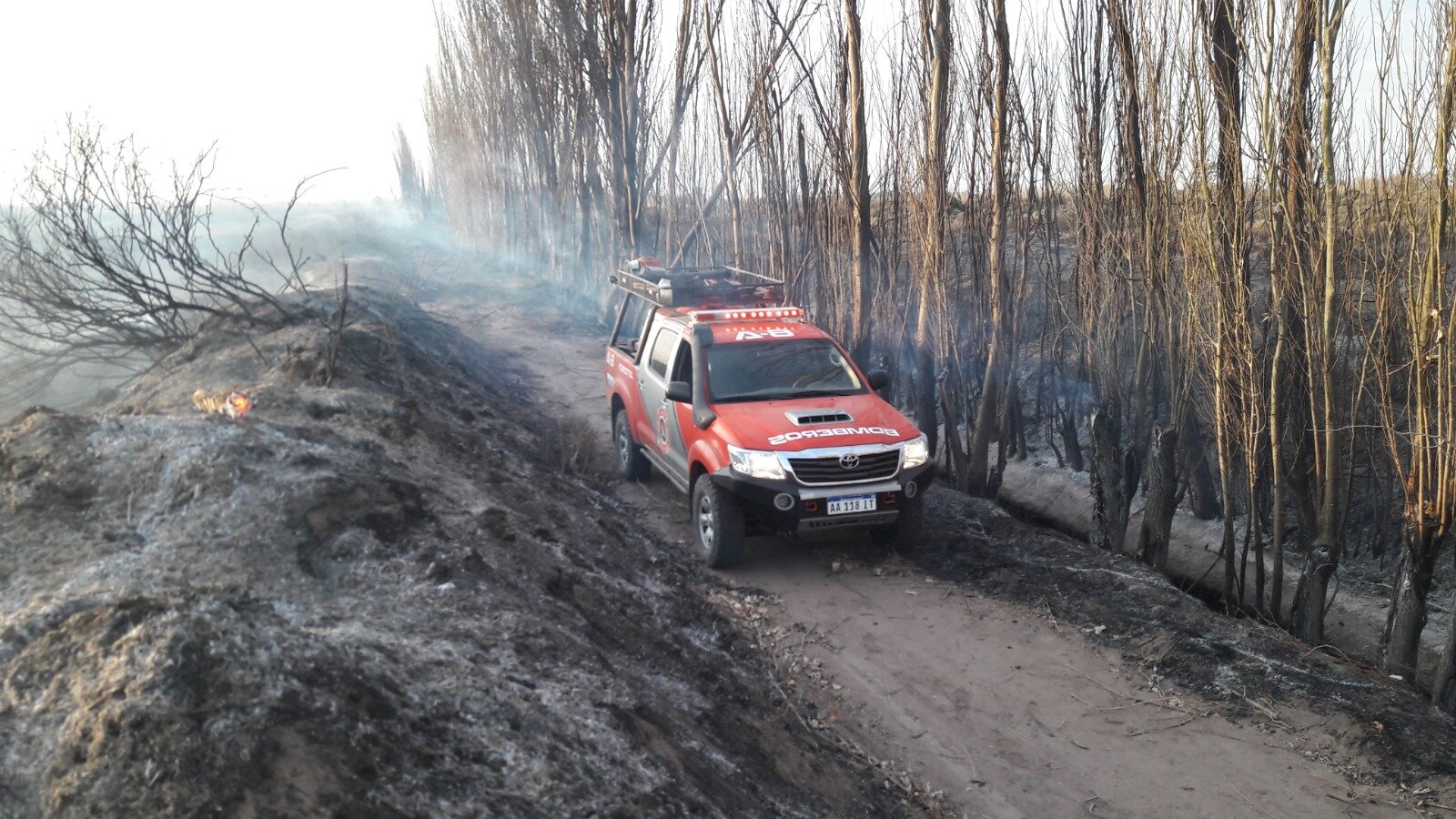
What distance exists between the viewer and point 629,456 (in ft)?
34.3

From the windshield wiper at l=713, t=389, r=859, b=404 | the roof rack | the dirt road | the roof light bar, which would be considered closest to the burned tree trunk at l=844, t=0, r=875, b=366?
the roof rack

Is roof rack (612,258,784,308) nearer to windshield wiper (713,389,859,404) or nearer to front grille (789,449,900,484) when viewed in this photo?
windshield wiper (713,389,859,404)

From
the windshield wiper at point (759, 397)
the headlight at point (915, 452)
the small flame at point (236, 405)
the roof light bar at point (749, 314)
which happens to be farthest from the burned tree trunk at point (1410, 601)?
the small flame at point (236, 405)

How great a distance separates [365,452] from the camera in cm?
744

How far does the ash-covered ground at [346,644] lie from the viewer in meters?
3.18

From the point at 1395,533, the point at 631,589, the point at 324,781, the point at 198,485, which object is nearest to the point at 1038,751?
the point at 631,589

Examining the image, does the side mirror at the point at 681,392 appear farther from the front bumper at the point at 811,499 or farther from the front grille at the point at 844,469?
the front grille at the point at 844,469

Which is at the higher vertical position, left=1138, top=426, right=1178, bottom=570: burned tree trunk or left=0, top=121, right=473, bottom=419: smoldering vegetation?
left=0, top=121, right=473, bottom=419: smoldering vegetation

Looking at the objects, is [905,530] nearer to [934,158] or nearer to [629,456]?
[629,456]

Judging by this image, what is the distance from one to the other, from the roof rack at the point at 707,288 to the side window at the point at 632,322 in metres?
0.22

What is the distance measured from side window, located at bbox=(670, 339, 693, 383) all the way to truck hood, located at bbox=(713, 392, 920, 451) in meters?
0.72

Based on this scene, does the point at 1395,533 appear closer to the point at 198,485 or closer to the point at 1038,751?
the point at 1038,751

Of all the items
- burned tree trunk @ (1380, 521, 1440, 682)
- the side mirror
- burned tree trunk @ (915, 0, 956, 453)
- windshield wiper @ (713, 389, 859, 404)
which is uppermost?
burned tree trunk @ (915, 0, 956, 453)

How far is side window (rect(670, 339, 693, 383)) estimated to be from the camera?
8.94 m
